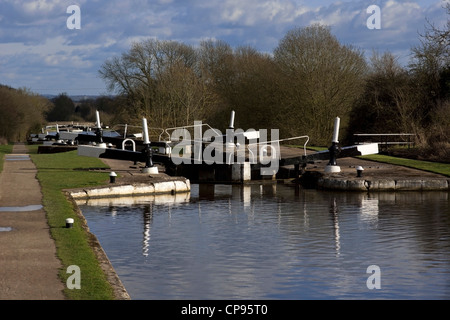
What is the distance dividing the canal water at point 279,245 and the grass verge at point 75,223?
1.90 feet

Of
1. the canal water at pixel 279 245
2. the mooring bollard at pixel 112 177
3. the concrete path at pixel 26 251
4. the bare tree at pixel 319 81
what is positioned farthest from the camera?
the bare tree at pixel 319 81

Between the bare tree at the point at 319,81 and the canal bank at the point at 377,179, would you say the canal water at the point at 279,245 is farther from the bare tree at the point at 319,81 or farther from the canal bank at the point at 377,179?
the bare tree at the point at 319,81

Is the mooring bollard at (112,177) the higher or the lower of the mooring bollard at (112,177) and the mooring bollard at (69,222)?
the higher

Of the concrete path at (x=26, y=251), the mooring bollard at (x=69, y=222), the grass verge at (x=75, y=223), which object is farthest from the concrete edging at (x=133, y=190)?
the mooring bollard at (x=69, y=222)

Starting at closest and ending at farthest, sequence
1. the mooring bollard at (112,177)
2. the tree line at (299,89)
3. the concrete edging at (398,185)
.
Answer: the mooring bollard at (112,177), the concrete edging at (398,185), the tree line at (299,89)

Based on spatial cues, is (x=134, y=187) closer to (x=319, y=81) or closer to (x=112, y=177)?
(x=112, y=177)

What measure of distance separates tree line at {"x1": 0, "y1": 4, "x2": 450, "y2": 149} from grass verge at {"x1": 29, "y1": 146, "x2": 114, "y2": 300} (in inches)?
575

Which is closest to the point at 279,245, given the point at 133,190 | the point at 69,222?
the point at 69,222

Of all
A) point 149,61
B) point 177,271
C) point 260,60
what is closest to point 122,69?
point 149,61

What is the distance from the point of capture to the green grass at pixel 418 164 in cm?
2554

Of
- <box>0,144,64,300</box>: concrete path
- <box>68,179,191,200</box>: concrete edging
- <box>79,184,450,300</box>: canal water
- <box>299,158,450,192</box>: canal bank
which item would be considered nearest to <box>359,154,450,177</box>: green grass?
<box>299,158,450,192</box>: canal bank

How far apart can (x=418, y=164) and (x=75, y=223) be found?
1646 centimetres

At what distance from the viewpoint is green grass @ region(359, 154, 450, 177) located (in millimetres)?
25539
